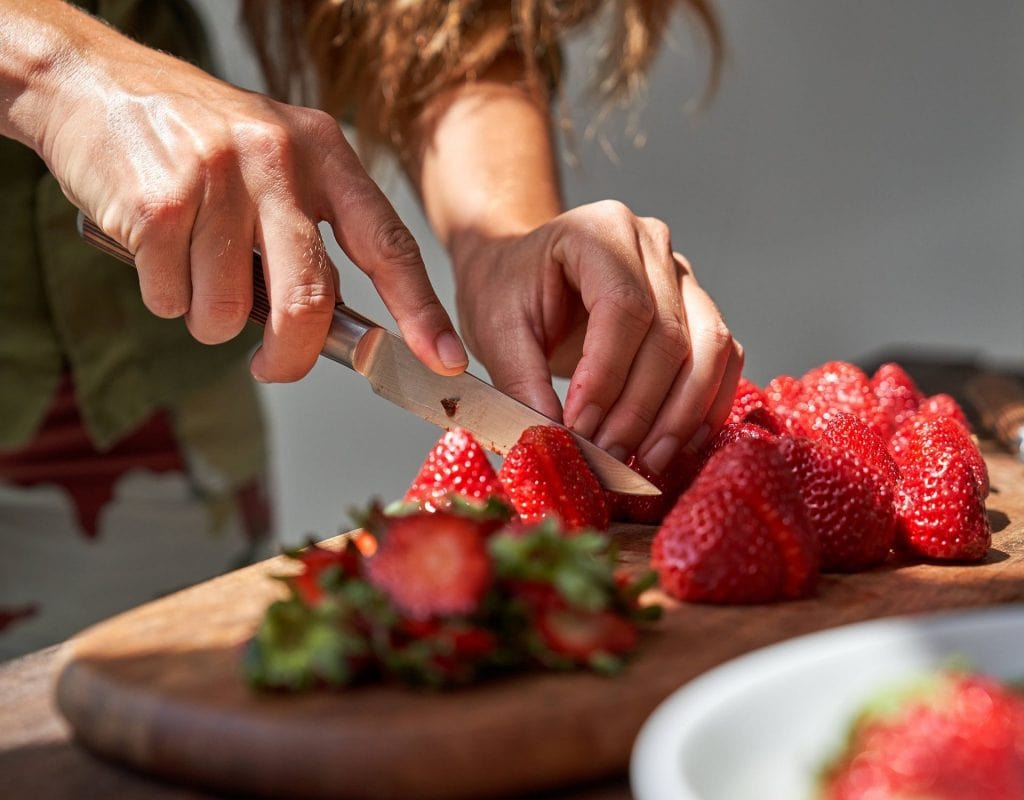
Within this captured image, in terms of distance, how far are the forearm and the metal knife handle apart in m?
0.69

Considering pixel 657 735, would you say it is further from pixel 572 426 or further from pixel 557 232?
pixel 557 232

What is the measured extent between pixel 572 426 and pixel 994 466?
62 centimetres

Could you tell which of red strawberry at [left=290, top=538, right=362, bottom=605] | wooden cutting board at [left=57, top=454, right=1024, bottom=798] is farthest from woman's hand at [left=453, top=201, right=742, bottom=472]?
red strawberry at [left=290, top=538, right=362, bottom=605]

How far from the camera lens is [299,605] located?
2.61 feet

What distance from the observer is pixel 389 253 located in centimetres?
119

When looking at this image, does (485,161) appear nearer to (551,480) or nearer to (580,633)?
(551,480)

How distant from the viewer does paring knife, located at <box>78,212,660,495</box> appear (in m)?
1.25

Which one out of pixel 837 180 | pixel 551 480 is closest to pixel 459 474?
pixel 551 480

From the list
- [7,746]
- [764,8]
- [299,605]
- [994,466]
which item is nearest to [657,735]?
[299,605]

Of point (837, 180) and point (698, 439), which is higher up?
point (698, 439)

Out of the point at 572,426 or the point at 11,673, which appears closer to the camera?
the point at 11,673

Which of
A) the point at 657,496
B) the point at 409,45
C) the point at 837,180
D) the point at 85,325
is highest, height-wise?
the point at 409,45

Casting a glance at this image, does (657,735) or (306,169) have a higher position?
(306,169)

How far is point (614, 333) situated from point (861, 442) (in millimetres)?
275
